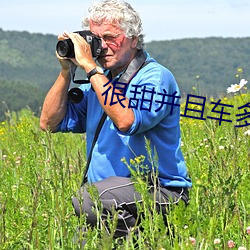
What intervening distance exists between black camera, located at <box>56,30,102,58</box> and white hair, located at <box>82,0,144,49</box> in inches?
3.9

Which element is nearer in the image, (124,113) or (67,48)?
(124,113)

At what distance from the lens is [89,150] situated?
3.79 m

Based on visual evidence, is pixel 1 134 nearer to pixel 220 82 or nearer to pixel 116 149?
pixel 116 149

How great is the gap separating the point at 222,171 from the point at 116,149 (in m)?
0.86

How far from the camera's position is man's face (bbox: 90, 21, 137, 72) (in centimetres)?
354

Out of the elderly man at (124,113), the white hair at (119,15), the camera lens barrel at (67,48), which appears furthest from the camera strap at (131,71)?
the camera lens barrel at (67,48)

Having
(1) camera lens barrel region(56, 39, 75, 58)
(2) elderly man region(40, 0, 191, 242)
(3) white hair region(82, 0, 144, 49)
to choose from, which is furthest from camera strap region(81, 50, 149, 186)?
(1) camera lens barrel region(56, 39, 75, 58)

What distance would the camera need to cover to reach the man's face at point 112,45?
11.6ft

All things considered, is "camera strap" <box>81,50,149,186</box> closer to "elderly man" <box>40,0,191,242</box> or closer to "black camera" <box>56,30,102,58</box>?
"elderly man" <box>40,0,191,242</box>

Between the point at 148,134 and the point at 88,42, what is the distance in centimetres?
56

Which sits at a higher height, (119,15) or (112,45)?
(119,15)

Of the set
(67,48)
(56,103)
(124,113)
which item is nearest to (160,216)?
(124,113)

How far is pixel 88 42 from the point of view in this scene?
11.4ft

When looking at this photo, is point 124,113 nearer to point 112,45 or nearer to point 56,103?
point 112,45
